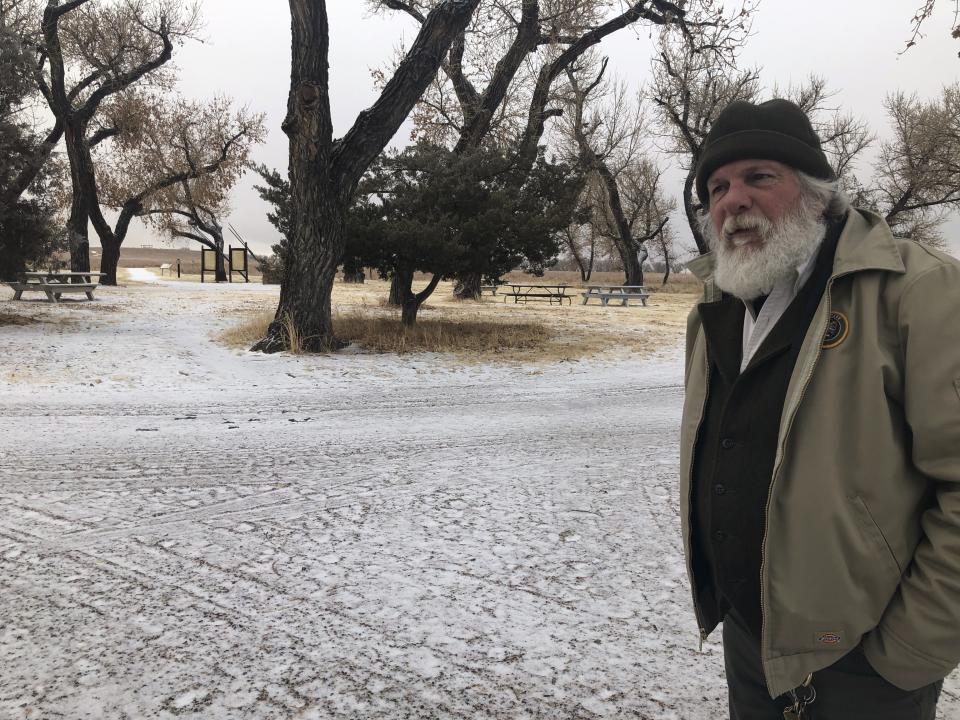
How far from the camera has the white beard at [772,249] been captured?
1646 mm

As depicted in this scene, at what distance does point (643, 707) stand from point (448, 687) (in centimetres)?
71

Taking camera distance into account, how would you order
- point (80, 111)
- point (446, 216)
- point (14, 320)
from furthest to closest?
point (80, 111)
point (14, 320)
point (446, 216)

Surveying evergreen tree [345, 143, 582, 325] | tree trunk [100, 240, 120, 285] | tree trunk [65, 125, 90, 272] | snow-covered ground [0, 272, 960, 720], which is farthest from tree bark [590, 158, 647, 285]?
snow-covered ground [0, 272, 960, 720]

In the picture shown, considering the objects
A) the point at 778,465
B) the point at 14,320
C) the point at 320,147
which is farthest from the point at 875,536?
the point at 14,320

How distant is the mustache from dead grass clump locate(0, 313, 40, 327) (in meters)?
14.1

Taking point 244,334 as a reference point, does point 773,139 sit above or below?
above

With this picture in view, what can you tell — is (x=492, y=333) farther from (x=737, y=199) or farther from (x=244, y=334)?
(x=737, y=199)

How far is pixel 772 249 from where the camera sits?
1.65m

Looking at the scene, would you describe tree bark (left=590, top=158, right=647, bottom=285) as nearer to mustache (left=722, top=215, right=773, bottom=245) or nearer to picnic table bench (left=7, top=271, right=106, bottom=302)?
→ picnic table bench (left=7, top=271, right=106, bottom=302)

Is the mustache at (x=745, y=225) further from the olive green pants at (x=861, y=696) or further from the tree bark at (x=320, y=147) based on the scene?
the tree bark at (x=320, y=147)

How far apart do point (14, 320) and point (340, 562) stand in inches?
504

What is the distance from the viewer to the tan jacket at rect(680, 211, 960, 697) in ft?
4.33

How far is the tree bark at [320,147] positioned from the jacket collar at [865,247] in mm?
9647

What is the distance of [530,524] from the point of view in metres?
4.00
